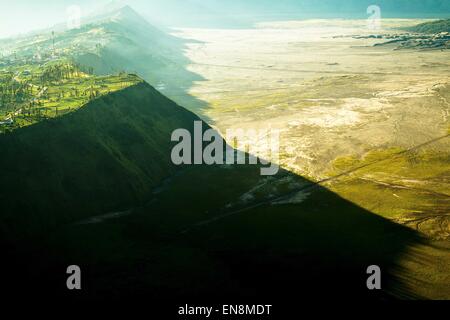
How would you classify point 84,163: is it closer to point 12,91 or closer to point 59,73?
point 12,91

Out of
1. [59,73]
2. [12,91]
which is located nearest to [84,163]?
[12,91]

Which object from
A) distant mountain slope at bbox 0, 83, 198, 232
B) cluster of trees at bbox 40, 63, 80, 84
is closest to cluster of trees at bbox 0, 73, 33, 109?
cluster of trees at bbox 40, 63, 80, 84

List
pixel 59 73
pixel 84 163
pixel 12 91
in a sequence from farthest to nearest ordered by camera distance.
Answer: pixel 59 73 → pixel 12 91 → pixel 84 163

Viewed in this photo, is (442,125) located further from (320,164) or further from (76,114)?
(76,114)

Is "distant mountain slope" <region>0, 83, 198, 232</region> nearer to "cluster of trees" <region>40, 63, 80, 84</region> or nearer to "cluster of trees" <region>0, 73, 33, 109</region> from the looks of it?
"cluster of trees" <region>0, 73, 33, 109</region>

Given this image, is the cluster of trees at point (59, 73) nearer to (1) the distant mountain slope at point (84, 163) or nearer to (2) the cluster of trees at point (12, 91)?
(2) the cluster of trees at point (12, 91)

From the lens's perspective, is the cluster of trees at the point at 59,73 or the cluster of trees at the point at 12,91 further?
the cluster of trees at the point at 59,73

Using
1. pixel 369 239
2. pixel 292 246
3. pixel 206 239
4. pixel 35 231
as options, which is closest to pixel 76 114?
pixel 35 231

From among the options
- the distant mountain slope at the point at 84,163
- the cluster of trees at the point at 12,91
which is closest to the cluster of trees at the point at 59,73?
the cluster of trees at the point at 12,91
